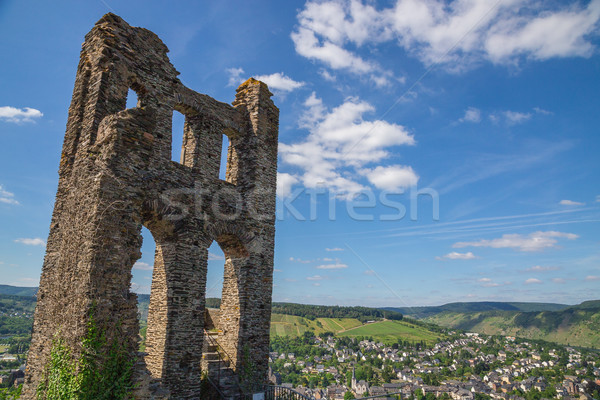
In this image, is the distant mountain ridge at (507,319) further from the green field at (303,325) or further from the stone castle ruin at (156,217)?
the stone castle ruin at (156,217)

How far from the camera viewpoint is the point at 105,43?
31.7 feet

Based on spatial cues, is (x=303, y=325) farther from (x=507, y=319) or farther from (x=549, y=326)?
(x=507, y=319)

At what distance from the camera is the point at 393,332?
8638 cm

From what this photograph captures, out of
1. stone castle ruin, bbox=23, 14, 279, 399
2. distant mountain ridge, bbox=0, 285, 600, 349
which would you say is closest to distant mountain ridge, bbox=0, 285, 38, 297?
distant mountain ridge, bbox=0, 285, 600, 349

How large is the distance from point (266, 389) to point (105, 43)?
38.9ft

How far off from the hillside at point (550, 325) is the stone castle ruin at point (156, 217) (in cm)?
10100

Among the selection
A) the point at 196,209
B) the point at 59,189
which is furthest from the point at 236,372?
the point at 59,189

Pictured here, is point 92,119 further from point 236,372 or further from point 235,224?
point 236,372

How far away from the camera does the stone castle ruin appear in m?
7.40

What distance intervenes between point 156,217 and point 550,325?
11678 cm

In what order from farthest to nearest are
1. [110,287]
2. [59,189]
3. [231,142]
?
[231,142], [59,189], [110,287]

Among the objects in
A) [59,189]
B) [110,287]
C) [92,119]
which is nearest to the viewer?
[110,287]

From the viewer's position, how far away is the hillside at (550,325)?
8525cm

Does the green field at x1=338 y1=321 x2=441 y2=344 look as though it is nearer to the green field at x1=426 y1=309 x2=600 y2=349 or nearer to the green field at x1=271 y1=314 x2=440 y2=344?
the green field at x1=271 y1=314 x2=440 y2=344
